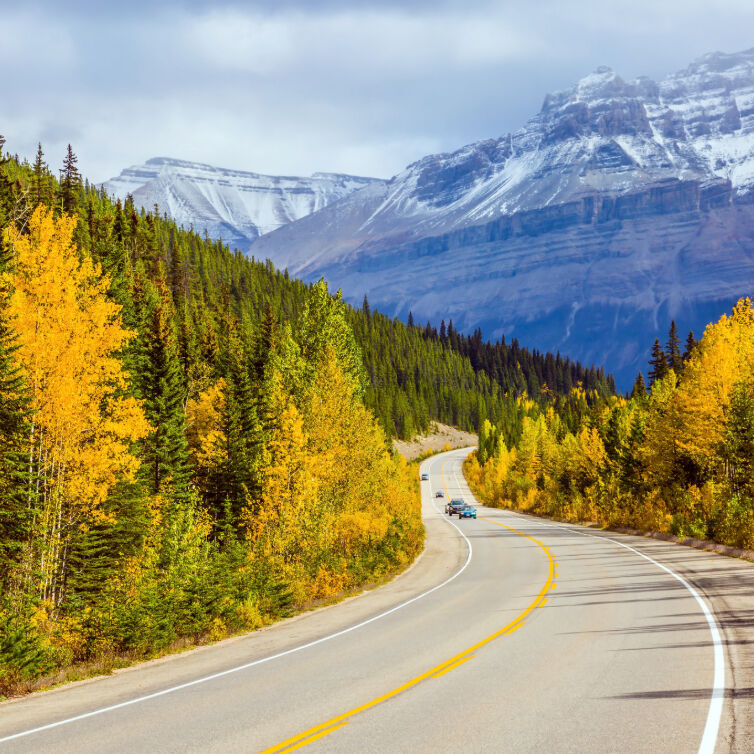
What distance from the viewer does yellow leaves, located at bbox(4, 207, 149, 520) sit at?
2380cm

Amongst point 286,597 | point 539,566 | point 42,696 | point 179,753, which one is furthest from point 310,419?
point 179,753

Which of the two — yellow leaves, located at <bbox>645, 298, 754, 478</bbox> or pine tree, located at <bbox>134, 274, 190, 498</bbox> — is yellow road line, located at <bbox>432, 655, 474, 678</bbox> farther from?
pine tree, located at <bbox>134, 274, 190, 498</bbox>

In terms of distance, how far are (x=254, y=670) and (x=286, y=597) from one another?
303 inches

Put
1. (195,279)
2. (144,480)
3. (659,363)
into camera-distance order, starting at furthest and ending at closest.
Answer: (195,279) → (659,363) → (144,480)

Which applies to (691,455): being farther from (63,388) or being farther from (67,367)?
(63,388)

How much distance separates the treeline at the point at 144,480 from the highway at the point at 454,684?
1.54 meters

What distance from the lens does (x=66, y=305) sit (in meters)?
24.8

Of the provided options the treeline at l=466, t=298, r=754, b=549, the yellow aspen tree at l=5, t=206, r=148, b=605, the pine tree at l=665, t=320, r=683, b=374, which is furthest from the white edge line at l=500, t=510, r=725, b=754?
the pine tree at l=665, t=320, r=683, b=374

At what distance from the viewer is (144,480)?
35.6m

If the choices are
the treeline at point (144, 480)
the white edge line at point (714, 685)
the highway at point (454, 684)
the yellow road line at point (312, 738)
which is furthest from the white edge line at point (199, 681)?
the white edge line at point (714, 685)

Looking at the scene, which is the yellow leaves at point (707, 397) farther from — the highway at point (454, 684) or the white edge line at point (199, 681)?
the white edge line at point (199, 681)

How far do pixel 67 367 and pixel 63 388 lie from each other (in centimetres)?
101

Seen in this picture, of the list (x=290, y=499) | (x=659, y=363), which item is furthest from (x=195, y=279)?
(x=290, y=499)

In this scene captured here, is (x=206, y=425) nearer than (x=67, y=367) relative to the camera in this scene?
No
